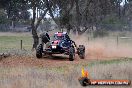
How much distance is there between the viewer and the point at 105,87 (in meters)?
12.4

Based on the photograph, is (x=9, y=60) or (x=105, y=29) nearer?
(x=9, y=60)

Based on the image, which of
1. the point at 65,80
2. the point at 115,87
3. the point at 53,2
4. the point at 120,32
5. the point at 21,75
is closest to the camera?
the point at 115,87

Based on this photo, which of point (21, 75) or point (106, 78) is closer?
point (106, 78)

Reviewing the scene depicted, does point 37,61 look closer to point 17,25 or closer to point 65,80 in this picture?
point 65,80

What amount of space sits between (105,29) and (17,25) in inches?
1474

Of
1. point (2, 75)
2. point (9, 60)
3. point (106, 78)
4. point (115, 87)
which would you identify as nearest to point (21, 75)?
point (2, 75)

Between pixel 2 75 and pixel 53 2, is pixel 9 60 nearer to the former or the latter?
pixel 2 75

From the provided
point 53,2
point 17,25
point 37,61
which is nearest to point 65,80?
point 37,61

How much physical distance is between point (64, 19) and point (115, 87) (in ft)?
101

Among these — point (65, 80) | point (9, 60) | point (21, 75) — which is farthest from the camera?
point (9, 60)

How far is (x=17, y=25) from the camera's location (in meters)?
96.6

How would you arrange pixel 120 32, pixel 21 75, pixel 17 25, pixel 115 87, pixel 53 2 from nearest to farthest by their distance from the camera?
1. pixel 115 87
2. pixel 21 75
3. pixel 53 2
4. pixel 120 32
5. pixel 17 25

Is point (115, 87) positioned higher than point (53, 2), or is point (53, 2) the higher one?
point (53, 2)

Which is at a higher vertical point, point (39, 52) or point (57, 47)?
point (57, 47)
